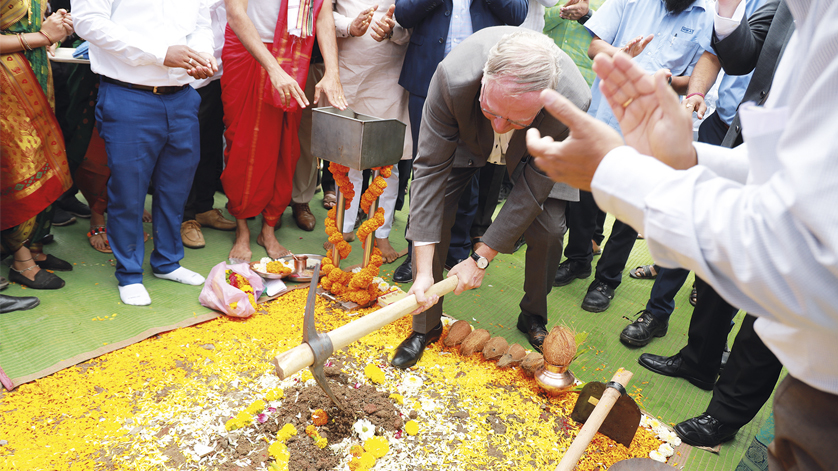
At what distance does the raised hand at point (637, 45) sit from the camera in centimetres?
275

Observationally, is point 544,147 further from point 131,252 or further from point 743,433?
point 131,252

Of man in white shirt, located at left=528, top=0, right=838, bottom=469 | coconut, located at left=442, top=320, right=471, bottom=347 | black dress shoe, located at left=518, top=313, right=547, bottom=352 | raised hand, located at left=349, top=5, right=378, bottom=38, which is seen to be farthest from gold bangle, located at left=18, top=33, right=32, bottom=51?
black dress shoe, located at left=518, top=313, right=547, bottom=352

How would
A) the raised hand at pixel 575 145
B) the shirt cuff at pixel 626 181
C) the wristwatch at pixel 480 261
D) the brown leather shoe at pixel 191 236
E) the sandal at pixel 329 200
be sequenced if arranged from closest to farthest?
the shirt cuff at pixel 626 181 < the raised hand at pixel 575 145 < the wristwatch at pixel 480 261 < the brown leather shoe at pixel 191 236 < the sandal at pixel 329 200

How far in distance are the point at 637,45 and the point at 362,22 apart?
160cm

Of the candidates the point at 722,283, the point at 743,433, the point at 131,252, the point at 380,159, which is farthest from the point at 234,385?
the point at 743,433

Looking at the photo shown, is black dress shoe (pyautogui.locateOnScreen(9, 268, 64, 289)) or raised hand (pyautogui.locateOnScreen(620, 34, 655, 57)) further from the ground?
raised hand (pyautogui.locateOnScreen(620, 34, 655, 57))

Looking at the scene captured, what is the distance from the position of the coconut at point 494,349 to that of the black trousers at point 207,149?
2236mm

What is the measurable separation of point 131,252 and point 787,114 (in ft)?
9.37

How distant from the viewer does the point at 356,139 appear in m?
2.47

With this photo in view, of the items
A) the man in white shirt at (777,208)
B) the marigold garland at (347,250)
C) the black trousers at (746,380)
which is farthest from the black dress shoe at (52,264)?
the black trousers at (746,380)

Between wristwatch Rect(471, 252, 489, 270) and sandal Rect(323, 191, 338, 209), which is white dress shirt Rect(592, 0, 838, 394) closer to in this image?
wristwatch Rect(471, 252, 489, 270)

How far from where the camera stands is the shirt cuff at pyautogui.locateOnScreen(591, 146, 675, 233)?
803 millimetres

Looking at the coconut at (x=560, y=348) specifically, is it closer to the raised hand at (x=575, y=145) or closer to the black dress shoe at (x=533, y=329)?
the black dress shoe at (x=533, y=329)

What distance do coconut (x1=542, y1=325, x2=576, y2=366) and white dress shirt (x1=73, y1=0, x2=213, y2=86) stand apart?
2.27 metres
